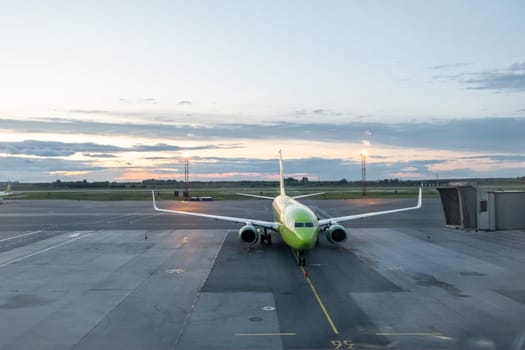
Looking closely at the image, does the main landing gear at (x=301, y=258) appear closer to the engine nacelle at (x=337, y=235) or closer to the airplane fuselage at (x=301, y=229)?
the airplane fuselage at (x=301, y=229)

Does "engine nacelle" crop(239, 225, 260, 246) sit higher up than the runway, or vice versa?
"engine nacelle" crop(239, 225, 260, 246)

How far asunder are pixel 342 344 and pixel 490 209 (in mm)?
28765

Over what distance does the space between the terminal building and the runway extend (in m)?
2.11

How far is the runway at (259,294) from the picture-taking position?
1703 cm

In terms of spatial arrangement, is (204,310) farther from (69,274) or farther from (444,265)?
(444,265)

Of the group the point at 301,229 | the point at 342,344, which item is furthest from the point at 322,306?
the point at 301,229

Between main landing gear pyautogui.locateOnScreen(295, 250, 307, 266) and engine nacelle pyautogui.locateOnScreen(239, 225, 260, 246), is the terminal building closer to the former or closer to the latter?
main landing gear pyautogui.locateOnScreen(295, 250, 307, 266)

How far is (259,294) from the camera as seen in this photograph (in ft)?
76.6

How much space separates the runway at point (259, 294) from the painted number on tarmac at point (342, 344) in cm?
7

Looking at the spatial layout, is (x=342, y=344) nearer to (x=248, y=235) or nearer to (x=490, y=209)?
(x=248, y=235)

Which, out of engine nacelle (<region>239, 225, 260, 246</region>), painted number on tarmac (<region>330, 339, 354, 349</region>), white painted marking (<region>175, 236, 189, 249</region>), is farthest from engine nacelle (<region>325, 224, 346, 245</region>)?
painted number on tarmac (<region>330, 339, 354, 349</region>)

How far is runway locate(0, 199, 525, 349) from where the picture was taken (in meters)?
17.0

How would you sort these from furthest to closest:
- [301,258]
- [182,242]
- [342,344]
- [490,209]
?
1. [182,242]
2. [490,209]
3. [301,258]
4. [342,344]

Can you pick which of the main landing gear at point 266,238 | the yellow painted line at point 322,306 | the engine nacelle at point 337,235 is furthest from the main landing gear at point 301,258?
the main landing gear at point 266,238
